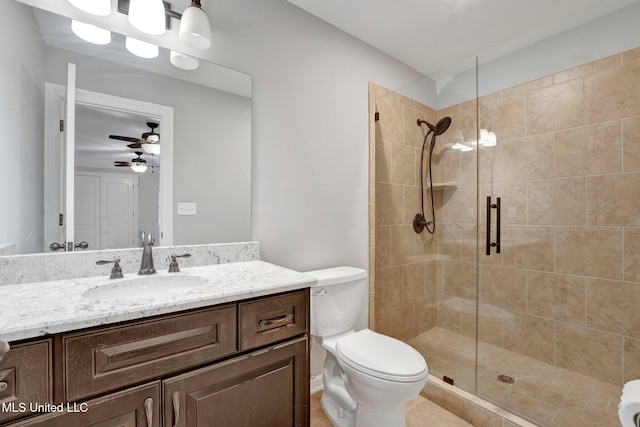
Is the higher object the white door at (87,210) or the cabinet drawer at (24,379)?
the white door at (87,210)

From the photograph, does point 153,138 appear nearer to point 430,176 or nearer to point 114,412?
point 114,412

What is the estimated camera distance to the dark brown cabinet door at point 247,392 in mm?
875

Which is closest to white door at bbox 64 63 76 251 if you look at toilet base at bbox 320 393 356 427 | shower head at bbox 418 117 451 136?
toilet base at bbox 320 393 356 427

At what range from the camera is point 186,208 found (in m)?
1.45

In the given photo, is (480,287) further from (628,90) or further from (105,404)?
(105,404)

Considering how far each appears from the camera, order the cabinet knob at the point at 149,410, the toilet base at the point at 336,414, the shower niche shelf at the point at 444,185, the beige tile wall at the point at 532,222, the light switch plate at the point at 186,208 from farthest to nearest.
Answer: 1. the shower niche shelf at the point at 444,185
2. the beige tile wall at the point at 532,222
3. the toilet base at the point at 336,414
4. the light switch plate at the point at 186,208
5. the cabinet knob at the point at 149,410

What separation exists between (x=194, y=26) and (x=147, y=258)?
3.48 ft

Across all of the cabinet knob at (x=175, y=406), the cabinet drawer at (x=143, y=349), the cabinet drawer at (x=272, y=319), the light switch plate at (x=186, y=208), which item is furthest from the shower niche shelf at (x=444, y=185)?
the cabinet knob at (x=175, y=406)

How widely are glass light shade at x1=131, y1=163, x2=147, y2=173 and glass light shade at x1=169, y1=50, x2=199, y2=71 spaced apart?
0.52m

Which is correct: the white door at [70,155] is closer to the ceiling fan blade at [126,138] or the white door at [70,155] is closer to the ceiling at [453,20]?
the ceiling fan blade at [126,138]

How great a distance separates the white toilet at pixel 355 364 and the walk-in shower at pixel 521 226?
561 mm

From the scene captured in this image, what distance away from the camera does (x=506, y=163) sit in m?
2.22

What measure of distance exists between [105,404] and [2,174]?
3.08ft

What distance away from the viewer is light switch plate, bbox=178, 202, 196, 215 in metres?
1.44
